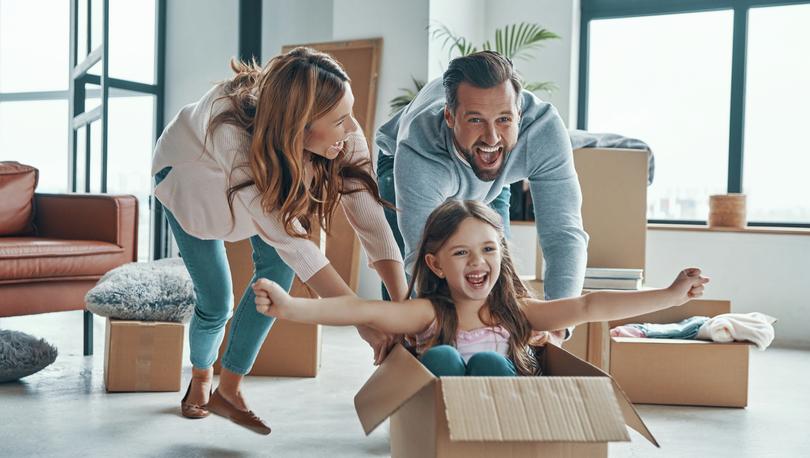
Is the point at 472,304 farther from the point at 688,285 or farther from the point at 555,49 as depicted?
the point at 555,49

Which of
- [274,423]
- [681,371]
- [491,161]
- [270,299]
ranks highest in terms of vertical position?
[491,161]

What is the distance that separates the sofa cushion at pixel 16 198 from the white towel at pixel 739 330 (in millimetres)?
2753

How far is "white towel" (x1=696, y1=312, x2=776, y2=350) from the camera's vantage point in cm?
252

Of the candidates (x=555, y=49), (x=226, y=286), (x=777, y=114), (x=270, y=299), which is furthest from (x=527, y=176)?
(x=777, y=114)

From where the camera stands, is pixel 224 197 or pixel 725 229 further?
pixel 725 229

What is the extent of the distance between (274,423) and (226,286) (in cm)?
45

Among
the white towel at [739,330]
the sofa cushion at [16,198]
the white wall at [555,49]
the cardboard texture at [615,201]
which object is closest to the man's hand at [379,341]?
the white towel at [739,330]

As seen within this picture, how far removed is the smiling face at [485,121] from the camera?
155cm

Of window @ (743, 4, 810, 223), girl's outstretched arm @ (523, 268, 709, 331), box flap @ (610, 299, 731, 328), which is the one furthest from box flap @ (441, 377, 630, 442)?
window @ (743, 4, 810, 223)

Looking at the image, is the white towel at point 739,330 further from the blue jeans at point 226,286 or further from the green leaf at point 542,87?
the green leaf at point 542,87

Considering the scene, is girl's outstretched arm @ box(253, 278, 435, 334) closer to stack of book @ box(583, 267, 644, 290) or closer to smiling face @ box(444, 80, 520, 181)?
smiling face @ box(444, 80, 520, 181)

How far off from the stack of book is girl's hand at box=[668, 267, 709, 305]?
1263 millimetres

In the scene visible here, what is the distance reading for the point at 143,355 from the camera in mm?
2564

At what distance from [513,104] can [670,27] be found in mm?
3439
